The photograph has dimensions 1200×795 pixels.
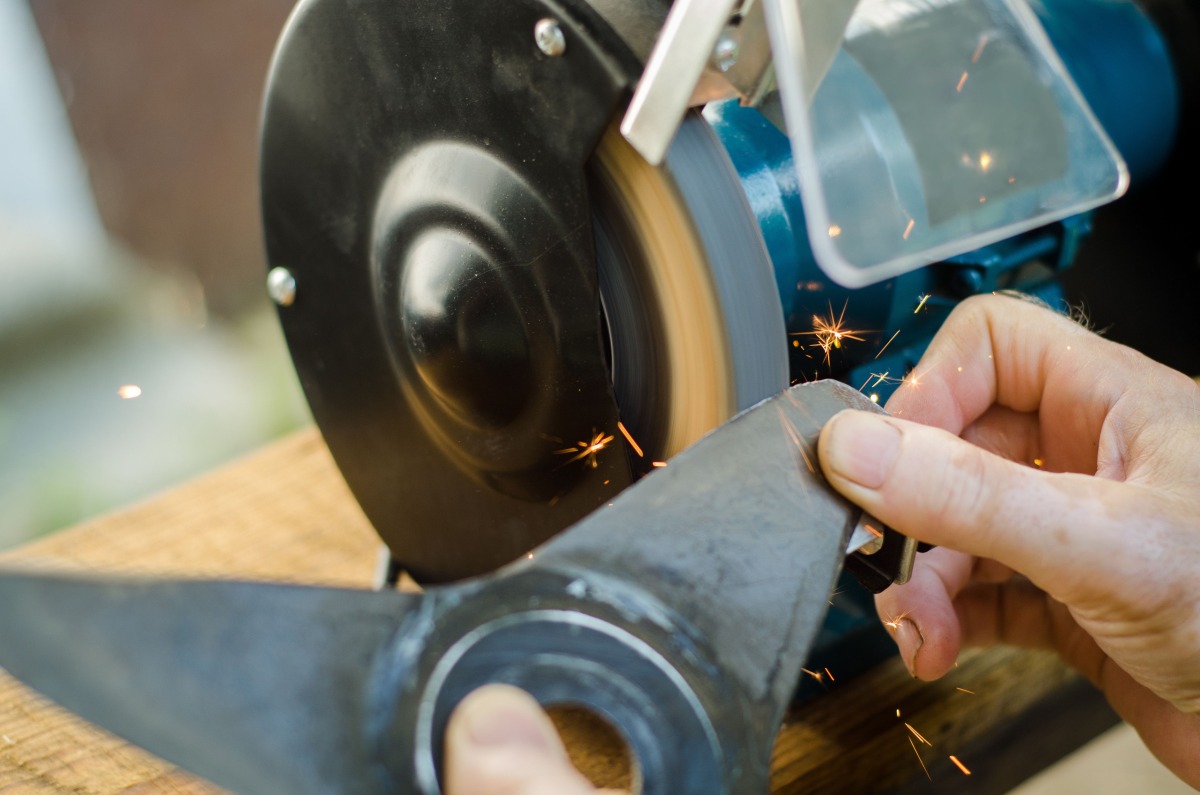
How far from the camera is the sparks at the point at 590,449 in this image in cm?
78

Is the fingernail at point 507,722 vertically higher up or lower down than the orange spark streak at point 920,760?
higher up

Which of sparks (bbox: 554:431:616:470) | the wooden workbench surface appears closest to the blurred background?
the wooden workbench surface

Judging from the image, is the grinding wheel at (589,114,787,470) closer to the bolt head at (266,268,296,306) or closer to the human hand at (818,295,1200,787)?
the human hand at (818,295,1200,787)

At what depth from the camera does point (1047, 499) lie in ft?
2.12

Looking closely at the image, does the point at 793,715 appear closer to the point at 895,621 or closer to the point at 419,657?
the point at 895,621

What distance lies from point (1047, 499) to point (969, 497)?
58mm

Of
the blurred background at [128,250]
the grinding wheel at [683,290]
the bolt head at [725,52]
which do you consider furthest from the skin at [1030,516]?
the blurred background at [128,250]

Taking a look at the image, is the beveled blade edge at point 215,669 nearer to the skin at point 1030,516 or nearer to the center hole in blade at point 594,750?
the skin at point 1030,516

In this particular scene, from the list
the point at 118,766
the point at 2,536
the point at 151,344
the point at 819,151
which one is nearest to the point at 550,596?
the point at 819,151

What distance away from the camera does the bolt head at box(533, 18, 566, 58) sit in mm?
694

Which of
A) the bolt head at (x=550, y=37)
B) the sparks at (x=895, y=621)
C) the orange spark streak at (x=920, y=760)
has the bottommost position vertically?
the orange spark streak at (x=920, y=760)

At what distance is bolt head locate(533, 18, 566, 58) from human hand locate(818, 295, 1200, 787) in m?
0.31

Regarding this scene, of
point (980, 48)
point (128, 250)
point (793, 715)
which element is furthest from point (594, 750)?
point (128, 250)

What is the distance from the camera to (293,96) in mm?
929
